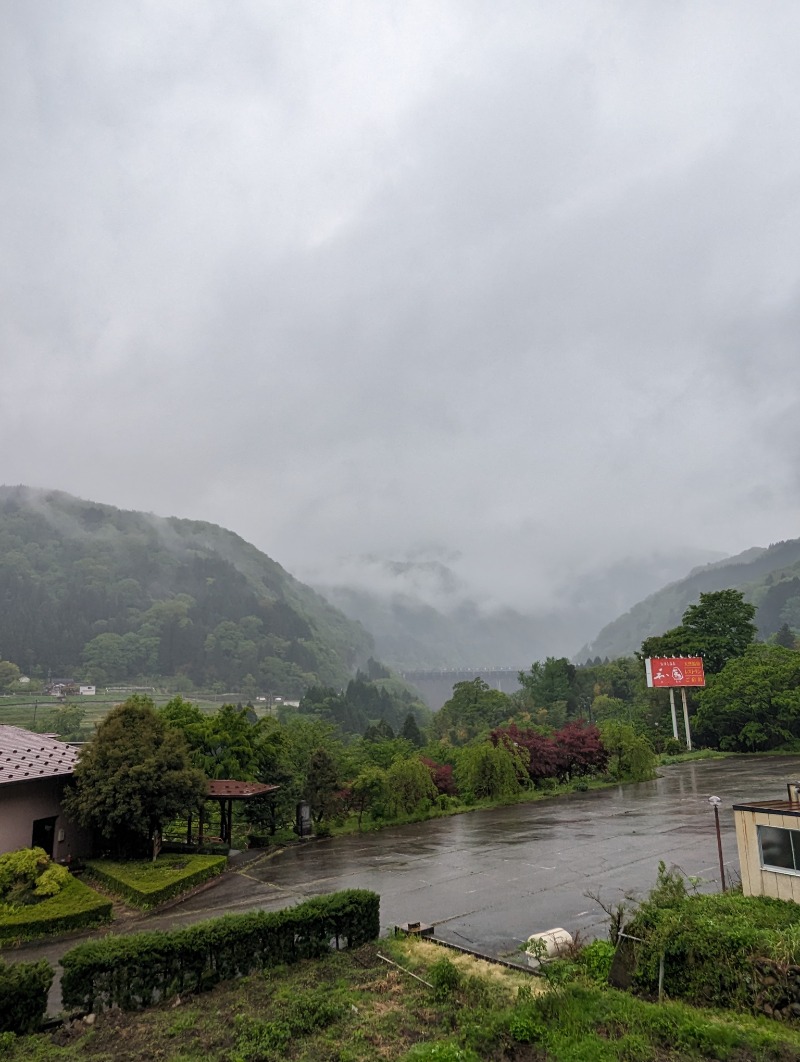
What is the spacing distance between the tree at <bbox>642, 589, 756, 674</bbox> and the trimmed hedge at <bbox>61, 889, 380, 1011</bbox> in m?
54.2

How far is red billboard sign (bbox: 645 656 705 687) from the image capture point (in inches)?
1956

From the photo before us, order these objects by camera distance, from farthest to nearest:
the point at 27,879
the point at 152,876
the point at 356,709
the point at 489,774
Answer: the point at 356,709 < the point at 489,774 < the point at 152,876 < the point at 27,879

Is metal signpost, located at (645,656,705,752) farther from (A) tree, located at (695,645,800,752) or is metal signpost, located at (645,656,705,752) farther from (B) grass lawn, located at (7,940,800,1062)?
(B) grass lawn, located at (7,940,800,1062)

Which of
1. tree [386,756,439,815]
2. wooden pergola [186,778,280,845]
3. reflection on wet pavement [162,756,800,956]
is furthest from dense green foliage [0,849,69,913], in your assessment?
tree [386,756,439,815]

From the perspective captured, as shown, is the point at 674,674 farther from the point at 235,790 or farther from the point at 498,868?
the point at 235,790

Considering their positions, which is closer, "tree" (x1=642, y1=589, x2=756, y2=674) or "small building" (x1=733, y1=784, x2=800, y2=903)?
"small building" (x1=733, y1=784, x2=800, y2=903)

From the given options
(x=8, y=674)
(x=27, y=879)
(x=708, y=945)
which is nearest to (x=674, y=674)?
(x=708, y=945)

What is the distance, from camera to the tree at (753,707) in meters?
45.5

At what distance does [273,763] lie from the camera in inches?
1049

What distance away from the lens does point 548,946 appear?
9.97 m

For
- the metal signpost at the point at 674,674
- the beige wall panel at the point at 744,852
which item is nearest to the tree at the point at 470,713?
the metal signpost at the point at 674,674

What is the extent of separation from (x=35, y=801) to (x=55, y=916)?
5.45 meters

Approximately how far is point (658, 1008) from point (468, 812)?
2101 cm

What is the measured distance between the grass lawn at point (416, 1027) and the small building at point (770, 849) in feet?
11.2
